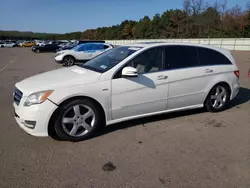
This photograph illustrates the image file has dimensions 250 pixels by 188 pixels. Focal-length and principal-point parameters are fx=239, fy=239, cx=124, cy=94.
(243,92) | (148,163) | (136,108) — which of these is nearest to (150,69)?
(136,108)

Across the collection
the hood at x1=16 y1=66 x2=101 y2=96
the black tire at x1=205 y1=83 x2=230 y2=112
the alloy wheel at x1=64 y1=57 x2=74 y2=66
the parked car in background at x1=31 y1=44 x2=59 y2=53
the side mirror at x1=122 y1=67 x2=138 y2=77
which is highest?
the side mirror at x1=122 y1=67 x2=138 y2=77

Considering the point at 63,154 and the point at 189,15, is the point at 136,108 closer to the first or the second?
the point at 63,154

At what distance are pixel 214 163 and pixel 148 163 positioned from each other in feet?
2.87

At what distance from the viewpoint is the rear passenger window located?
16.4ft

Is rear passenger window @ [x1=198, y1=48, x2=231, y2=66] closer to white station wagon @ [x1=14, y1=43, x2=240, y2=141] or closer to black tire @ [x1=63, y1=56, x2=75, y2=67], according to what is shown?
white station wagon @ [x1=14, y1=43, x2=240, y2=141]

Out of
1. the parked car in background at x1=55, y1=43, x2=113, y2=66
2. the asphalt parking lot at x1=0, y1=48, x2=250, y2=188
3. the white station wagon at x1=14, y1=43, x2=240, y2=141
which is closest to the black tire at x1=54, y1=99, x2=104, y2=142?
the white station wagon at x1=14, y1=43, x2=240, y2=141

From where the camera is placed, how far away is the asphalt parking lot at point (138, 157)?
2.79 m

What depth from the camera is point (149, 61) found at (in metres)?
4.34

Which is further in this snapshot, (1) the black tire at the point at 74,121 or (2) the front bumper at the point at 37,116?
(1) the black tire at the point at 74,121

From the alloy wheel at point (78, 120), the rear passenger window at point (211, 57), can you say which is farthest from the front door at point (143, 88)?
the rear passenger window at point (211, 57)

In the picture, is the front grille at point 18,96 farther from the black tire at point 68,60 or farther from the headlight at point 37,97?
the black tire at point 68,60

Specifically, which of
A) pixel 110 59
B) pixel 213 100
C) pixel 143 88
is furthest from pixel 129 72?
pixel 213 100

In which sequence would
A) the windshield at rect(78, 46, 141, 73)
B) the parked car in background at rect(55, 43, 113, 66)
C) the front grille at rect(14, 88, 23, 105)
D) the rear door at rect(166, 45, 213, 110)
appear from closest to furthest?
the front grille at rect(14, 88, 23, 105) → the windshield at rect(78, 46, 141, 73) → the rear door at rect(166, 45, 213, 110) → the parked car in background at rect(55, 43, 113, 66)

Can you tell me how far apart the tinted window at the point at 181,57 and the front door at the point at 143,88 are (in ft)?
0.57
